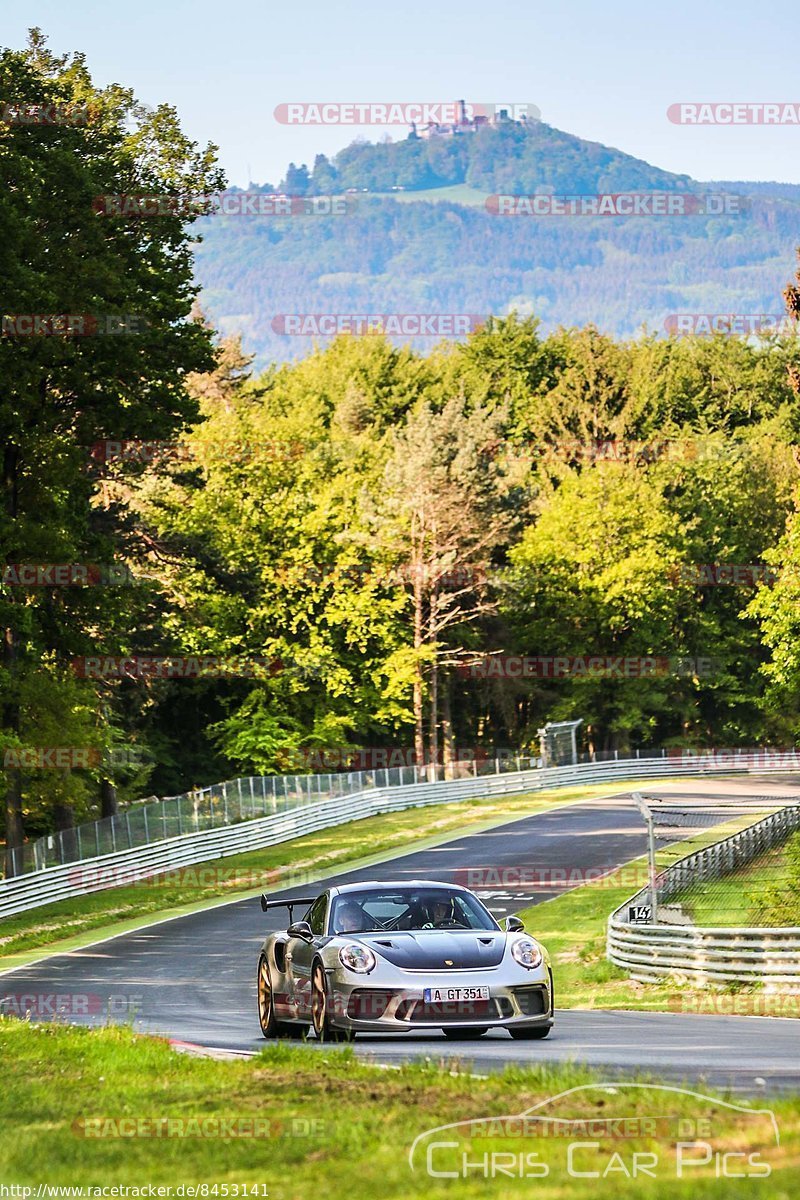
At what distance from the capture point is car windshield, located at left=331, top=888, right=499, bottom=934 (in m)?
14.3

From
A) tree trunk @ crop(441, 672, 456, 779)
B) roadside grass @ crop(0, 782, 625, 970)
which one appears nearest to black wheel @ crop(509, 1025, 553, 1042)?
roadside grass @ crop(0, 782, 625, 970)

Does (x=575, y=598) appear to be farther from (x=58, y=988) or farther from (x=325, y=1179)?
(x=325, y=1179)

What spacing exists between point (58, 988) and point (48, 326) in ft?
55.0

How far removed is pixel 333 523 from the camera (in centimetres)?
7719

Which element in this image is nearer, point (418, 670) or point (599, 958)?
point (599, 958)

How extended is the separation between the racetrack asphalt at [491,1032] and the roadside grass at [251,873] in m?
1.20

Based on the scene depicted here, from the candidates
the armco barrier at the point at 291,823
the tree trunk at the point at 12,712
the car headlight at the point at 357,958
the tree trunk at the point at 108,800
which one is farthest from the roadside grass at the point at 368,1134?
the tree trunk at the point at 108,800

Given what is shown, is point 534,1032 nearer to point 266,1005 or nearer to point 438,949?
point 438,949

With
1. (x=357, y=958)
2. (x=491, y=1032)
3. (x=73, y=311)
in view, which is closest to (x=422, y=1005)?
(x=357, y=958)

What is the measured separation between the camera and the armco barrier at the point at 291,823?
133ft

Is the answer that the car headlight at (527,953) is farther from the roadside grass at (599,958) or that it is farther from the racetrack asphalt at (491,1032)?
the roadside grass at (599,958)

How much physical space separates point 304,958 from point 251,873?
105ft

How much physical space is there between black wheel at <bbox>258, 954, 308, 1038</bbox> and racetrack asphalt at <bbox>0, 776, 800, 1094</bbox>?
261 mm

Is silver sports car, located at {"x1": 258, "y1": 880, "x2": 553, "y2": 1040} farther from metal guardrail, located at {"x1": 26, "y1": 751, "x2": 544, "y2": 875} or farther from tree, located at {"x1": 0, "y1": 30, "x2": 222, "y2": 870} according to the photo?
metal guardrail, located at {"x1": 26, "y1": 751, "x2": 544, "y2": 875}
